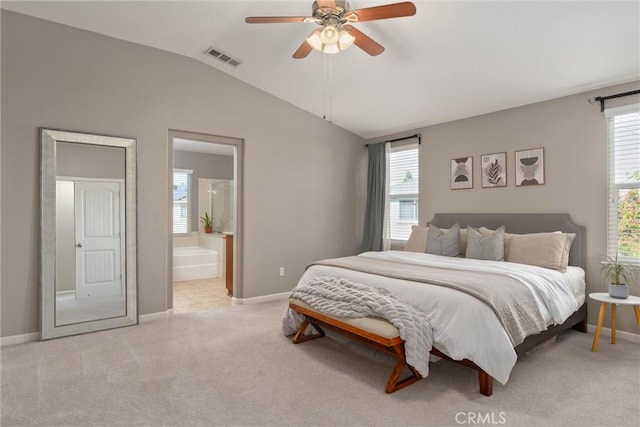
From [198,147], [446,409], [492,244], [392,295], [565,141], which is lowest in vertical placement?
[446,409]

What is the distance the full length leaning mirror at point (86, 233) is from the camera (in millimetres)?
3336

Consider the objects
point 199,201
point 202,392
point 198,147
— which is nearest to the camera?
point 202,392

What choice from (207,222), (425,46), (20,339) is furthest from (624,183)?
(207,222)

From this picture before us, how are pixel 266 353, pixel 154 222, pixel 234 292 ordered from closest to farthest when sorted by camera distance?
pixel 266 353
pixel 154 222
pixel 234 292

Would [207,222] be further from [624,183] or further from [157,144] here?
[624,183]

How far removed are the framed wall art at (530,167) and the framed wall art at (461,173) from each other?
0.57m

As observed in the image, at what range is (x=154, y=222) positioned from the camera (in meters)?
3.95

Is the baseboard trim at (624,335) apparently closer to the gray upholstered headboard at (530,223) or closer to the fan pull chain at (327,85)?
the gray upholstered headboard at (530,223)

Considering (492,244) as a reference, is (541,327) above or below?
below

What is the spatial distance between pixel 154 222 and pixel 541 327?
3.78 m

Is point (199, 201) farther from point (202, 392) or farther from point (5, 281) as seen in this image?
point (202, 392)

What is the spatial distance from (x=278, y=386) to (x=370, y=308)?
827 millimetres

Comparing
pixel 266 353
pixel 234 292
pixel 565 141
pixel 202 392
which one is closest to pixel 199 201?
pixel 234 292

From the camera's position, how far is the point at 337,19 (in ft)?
8.27
